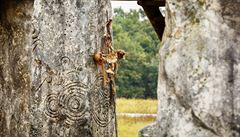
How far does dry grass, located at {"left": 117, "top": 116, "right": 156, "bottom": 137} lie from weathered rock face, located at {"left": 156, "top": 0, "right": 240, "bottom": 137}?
1123cm

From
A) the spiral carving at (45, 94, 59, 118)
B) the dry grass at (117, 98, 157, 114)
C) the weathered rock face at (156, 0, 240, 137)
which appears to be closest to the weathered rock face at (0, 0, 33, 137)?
the spiral carving at (45, 94, 59, 118)

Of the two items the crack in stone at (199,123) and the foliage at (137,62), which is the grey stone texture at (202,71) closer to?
the crack in stone at (199,123)

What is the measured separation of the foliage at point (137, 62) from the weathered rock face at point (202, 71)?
786 inches

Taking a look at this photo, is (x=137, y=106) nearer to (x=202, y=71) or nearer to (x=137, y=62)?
(x=137, y=62)

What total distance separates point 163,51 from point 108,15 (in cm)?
327

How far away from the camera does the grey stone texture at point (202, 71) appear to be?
3361 millimetres

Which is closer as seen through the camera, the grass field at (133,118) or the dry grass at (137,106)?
the grass field at (133,118)

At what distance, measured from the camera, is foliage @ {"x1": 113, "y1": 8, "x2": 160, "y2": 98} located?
2422 cm

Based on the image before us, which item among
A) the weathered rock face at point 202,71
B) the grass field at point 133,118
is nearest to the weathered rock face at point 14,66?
the weathered rock face at point 202,71

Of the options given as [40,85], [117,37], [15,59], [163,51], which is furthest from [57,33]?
[117,37]

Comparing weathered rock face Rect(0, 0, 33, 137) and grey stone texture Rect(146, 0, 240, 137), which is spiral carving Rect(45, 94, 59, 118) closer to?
weathered rock face Rect(0, 0, 33, 137)

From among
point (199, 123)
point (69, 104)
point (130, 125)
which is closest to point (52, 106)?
point (69, 104)

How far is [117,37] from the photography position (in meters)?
26.0

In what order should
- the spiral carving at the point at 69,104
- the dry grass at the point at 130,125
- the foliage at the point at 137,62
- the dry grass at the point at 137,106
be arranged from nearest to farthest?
the spiral carving at the point at 69,104
the dry grass at the point at 130,125
the dry grass at the point at 137,106
the foliage at the point at 137,62
